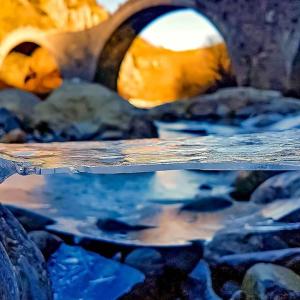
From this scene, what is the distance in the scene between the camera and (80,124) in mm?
5449

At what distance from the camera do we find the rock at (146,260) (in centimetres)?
133

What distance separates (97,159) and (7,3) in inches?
407

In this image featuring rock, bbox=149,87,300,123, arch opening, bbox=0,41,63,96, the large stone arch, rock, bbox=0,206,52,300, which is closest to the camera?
rock, bbox=0,206,52,300

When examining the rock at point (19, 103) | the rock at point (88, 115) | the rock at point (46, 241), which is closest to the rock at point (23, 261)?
the rock at point (46, 241)

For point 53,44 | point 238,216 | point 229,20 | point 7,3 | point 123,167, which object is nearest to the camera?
point 123,167

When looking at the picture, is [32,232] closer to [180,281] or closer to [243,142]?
[180,281]

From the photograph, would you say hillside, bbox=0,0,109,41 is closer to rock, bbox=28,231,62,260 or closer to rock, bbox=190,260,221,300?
rock, bbox=28,231,62,260

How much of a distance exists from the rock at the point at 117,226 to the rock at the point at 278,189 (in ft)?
1.37

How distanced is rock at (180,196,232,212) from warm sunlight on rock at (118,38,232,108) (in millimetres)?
9938

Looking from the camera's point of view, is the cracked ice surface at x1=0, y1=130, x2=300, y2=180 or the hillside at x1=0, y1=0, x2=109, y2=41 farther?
the hillside at x1=0, y1=0, x2=109, y2=41

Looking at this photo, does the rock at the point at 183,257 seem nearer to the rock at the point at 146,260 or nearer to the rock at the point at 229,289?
the rock at the point at 146,260

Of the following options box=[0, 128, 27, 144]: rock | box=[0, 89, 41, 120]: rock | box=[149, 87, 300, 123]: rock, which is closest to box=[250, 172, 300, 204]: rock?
box=[149, 87, 300, 123]: rock

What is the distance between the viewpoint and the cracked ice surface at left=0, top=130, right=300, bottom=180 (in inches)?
34.8

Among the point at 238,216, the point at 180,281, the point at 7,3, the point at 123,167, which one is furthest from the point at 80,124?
the point at 7,3
